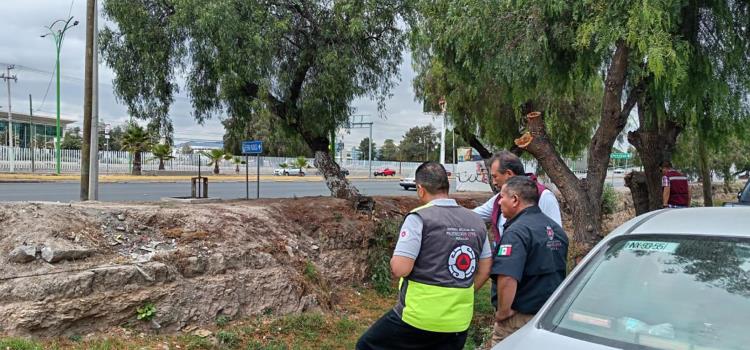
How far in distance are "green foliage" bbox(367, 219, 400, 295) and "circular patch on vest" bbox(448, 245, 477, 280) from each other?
545 cm

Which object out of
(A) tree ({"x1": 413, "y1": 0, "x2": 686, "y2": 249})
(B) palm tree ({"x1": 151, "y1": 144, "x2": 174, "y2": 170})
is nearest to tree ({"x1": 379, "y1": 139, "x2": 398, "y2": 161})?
(B) palm tree ({"x1": 151, "y1": 144, "x2": 174, "y2": 170})

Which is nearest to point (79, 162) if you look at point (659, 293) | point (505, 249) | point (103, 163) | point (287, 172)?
point (103, 163)

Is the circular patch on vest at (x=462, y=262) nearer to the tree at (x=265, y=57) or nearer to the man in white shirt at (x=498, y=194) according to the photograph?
the man in white shirt at (x=498, y=194)

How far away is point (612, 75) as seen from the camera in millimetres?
8055

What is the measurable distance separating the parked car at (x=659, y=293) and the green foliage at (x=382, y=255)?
610 centimetres

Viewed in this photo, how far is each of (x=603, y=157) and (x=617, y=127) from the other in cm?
49

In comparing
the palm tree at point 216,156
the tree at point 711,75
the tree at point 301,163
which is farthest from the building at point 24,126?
the tree at point 711,75

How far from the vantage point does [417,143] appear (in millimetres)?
104000

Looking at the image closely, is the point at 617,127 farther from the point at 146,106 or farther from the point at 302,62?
the point at 146,106

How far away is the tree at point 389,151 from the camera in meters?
107

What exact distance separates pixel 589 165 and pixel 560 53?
1.81 m

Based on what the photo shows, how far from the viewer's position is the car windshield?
2.22 m

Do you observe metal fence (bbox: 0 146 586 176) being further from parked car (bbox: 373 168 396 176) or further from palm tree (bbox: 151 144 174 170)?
parked car (bbox: 373 168 396 176)

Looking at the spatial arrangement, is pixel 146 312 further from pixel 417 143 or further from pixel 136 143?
pixel 417 143
